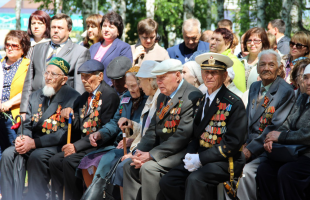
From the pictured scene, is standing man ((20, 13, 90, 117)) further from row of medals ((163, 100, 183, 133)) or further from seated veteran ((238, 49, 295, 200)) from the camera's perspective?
seated veteran ((238, 49, 295, 200))

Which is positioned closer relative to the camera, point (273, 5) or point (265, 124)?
point (265, 124)

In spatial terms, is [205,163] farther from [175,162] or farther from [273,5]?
[273,5]

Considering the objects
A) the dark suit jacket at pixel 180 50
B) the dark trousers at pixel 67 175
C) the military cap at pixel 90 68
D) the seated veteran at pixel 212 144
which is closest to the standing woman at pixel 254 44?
the dark suit jacket at pixel 180 50

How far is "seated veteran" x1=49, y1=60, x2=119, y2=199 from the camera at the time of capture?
582 cm

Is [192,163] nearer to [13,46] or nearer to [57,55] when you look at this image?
[57,55]

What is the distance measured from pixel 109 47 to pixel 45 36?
1.39 m

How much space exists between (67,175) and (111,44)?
8.73 ft

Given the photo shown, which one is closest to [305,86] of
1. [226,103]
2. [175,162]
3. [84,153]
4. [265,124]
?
[265,124]

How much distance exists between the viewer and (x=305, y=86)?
476 centimetres

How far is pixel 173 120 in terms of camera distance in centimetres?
501

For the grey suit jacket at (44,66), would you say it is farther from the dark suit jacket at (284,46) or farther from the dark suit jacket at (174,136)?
the dark suit jacket at (284,46)

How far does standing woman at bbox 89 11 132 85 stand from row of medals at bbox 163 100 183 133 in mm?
2441

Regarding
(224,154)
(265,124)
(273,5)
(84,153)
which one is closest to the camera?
(224,154)

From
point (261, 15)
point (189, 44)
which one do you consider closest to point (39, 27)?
point (189, 44)
